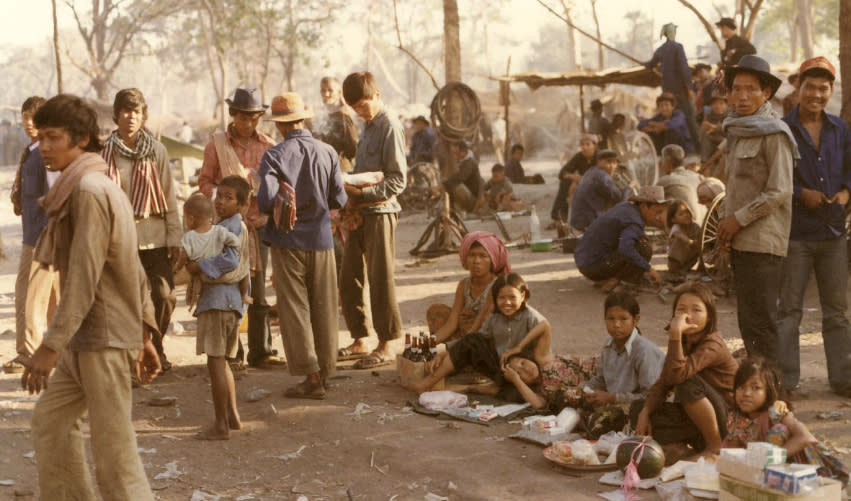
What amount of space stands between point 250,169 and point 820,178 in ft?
12.5

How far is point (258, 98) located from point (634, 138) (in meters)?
8.84

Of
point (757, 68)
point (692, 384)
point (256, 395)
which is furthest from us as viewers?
point (256, 395)

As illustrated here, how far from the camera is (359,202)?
22.8ft

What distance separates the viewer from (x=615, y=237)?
941 cm

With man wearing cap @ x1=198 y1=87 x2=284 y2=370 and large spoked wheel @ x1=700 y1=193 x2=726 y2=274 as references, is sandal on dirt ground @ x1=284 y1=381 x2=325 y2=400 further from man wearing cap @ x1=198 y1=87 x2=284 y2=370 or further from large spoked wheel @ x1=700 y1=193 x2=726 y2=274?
large spoked wheel @ x1=700 y1=193 x2=726 y2=274

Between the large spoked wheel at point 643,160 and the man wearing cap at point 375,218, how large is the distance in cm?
777

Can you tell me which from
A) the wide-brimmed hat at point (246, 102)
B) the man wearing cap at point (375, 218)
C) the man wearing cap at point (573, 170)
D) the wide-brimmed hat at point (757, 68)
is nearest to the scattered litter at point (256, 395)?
the man wearing cap at point (375, 218)

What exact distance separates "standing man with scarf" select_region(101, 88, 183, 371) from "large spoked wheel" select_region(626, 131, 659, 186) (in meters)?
8.89

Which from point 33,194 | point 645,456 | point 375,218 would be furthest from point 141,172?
point 645,456

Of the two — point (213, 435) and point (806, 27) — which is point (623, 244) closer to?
point (213, 435)

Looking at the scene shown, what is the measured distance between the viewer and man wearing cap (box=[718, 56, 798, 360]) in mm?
5562

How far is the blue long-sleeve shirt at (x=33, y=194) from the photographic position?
666cm

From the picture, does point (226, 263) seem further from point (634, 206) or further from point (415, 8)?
point (415, 8)

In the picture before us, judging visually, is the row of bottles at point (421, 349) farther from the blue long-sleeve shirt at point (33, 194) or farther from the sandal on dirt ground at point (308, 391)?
the blue long-sleeve shirt at point (33, 194)
